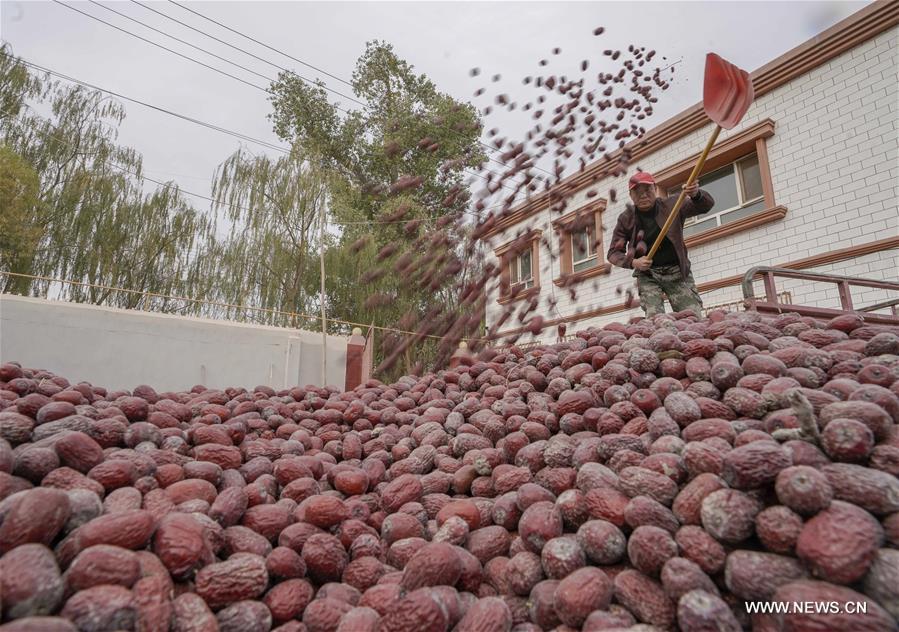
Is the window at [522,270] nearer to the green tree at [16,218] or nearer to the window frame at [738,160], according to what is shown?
the window frame at [738,160]

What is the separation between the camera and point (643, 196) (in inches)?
187

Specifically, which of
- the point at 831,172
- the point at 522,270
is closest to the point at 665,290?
the point at 831,172

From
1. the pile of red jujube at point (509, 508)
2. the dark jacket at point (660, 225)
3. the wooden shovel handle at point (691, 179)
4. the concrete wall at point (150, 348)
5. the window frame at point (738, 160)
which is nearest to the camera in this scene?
the pile of red jujube at point (509, 508)

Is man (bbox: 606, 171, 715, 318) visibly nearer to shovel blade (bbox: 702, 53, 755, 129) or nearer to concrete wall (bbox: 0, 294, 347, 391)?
shovel blade (bbox: 702, 53, 755, 129)

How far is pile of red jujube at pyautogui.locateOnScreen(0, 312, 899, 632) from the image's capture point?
Answer: 3.92 ft

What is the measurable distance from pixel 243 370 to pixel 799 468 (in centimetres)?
756

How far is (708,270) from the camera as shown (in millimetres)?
8562

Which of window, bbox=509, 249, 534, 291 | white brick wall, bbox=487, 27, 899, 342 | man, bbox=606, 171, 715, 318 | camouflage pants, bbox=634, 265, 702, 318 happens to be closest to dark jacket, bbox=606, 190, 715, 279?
man, bbox=606, 171, 715, 318

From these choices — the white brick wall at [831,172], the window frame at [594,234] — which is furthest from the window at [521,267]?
the white brick wall at [831,172]

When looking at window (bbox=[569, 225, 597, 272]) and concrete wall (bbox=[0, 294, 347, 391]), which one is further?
window (bbox=[569, 225, 597, 272])

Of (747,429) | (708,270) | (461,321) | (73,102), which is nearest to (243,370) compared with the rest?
(461,321)

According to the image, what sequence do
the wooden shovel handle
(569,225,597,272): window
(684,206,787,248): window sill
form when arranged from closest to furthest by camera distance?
the wooden shovel handle < (684,206,787,248): window sill < (569,225,597,272): window

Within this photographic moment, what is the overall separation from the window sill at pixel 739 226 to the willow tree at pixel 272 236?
7830 millimetres

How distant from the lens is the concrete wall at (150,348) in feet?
20.7
